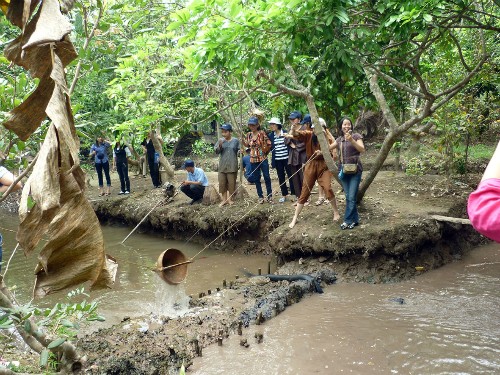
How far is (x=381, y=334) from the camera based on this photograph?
5.27m

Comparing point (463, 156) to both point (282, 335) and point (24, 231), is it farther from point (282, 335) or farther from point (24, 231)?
point (24, 231)

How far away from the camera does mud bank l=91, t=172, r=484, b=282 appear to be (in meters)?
7.18

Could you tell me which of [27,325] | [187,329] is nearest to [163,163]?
[187,329]

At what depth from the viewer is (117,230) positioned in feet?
40.6

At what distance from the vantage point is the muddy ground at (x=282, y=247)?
5.05 meters

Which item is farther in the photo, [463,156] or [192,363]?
[463,156]

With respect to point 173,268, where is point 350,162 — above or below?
above

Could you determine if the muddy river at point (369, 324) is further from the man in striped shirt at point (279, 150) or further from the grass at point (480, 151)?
the grass at point (480, 151)

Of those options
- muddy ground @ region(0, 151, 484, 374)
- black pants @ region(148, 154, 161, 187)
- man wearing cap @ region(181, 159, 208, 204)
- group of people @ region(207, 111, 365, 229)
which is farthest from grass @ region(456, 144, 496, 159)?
black pants @ region(148, 154, 161, 187)

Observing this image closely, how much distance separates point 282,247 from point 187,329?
2.77m

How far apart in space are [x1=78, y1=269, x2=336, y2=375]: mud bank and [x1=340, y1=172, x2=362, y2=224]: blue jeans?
911 millimetres

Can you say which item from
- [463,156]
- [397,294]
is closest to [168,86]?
[397,294]

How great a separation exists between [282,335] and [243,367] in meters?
0.83

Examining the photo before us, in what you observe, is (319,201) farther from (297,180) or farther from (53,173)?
(53,173)
